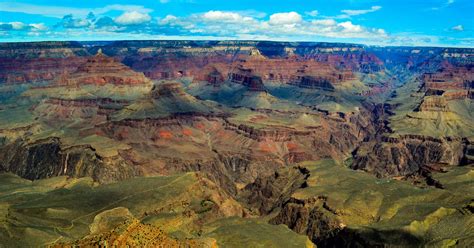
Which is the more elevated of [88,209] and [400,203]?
[400,203]

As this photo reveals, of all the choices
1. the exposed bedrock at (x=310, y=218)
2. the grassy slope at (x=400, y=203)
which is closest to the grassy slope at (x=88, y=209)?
the exposed bedrock at (x=310, y=218)

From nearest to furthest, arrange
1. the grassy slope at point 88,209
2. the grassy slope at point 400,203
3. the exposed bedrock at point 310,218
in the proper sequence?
the grassy slope at point 88,209 < the grassy slope at point 400,203 < the exposed bedrock at point 310,218

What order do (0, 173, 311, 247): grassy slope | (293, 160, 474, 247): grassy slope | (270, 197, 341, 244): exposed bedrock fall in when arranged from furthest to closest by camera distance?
(270, 197, 341, 244): exposed bedrock < (293, 160, 474, 247): grassy slope < (0, 173, 311, 247): grassy slope

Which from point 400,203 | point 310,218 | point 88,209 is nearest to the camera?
point 88,209

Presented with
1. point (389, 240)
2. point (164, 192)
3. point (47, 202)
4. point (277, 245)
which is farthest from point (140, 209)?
point (389, 240)

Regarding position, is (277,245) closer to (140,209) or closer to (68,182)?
(140,209)

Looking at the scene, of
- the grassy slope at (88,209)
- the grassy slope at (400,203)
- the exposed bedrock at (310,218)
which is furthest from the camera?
the exposed bedrock at (310,218)

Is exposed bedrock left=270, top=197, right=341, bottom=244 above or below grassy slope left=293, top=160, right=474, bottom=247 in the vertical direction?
below

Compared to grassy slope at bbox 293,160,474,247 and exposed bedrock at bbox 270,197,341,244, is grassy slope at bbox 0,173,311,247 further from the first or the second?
grassy slope at bbox 293,160,474,247

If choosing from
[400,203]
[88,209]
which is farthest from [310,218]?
[88,209]

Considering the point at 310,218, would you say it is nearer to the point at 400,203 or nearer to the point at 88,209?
the point at 400,203

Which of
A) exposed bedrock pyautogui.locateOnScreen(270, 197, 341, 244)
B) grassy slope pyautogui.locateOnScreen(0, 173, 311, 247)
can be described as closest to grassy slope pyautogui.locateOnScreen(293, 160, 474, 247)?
exposed bedrock pyautogui.locateOnScreen(270, 197, 341, 244)

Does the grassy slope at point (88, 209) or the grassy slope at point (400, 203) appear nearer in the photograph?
the grassy slope at point (88, 209)

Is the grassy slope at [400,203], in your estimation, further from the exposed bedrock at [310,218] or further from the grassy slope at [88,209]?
the grassy slope at [88,209]
